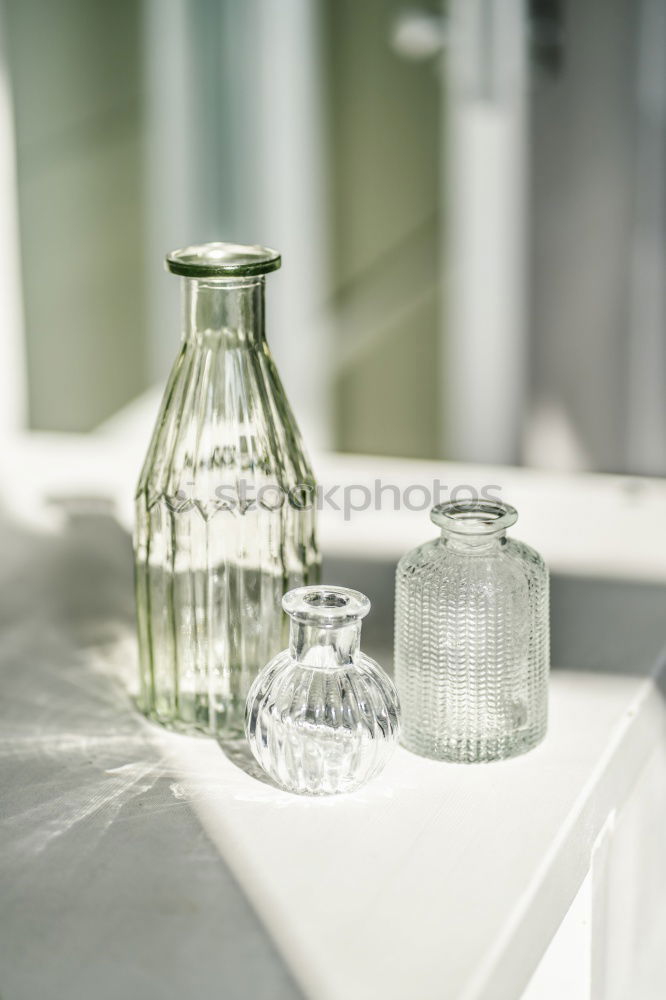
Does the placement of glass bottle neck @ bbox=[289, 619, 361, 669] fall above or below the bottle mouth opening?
below

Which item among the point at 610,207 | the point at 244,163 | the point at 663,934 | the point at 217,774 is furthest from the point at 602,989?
the point at 244,163

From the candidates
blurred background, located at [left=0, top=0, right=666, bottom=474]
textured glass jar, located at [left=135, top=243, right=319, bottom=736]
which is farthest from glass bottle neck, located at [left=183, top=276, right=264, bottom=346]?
blurred background, located at [left=0, top=0, right=666, bottom=474]

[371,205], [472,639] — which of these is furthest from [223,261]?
[371,205]

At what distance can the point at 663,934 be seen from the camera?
1.06 m

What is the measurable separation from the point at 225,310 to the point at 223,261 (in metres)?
0.04

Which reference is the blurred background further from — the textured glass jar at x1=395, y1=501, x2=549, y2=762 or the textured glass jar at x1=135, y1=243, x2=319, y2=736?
the textured glass jar at x1=395, y1=501, x2=549, y2=762

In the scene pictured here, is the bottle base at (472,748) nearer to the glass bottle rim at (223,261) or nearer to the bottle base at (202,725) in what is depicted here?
the bottle base at (202,725)

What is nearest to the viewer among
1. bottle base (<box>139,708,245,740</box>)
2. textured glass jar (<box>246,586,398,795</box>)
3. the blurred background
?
Answer: textured glass jar (<box>246,586,398,795</box>)

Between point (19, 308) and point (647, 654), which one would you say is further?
point (19, 308)

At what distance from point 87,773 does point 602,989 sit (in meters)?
0.37

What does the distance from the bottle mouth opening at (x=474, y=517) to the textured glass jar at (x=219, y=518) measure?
104mm

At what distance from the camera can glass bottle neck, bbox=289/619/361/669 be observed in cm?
78

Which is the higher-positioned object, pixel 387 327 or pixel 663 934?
pixel 387 327

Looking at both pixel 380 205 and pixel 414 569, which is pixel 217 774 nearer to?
pixel 414 569
